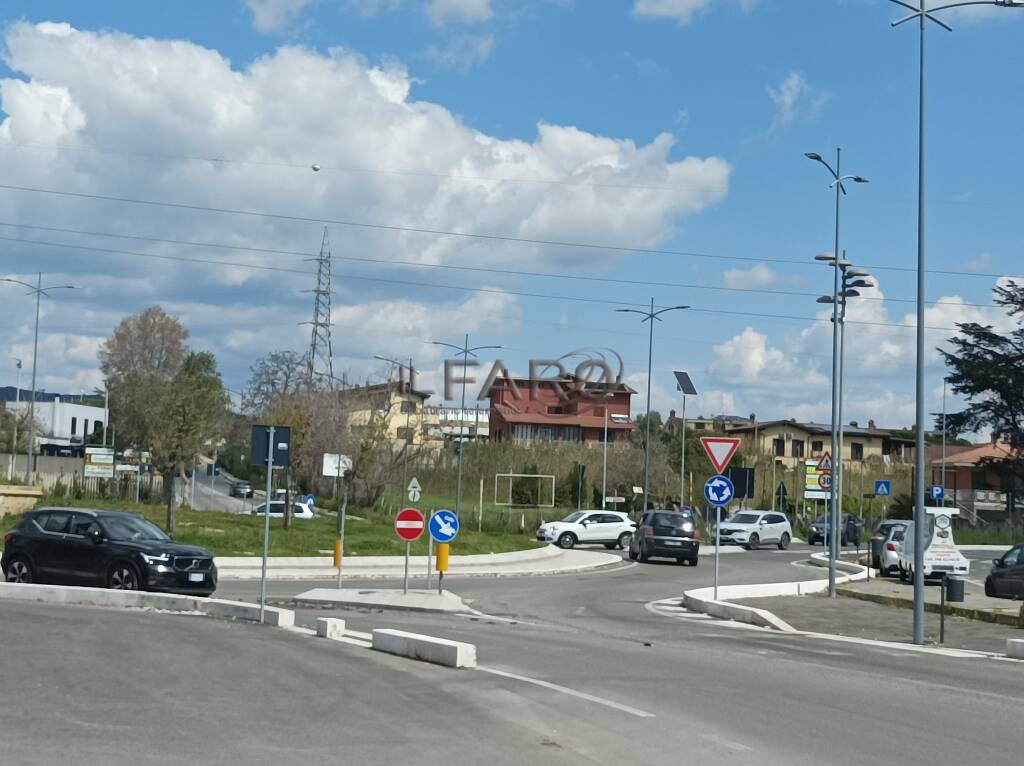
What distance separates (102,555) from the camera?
2236 cm

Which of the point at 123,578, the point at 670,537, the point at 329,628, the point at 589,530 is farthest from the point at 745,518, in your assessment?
the point at 329,628

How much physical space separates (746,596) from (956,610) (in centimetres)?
475

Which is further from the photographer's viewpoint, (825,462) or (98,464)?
(98,464)

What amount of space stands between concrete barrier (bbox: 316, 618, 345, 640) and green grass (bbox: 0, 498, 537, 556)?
18.1 meters

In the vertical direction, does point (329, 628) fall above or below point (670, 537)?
below

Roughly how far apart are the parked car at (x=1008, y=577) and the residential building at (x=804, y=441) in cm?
6952

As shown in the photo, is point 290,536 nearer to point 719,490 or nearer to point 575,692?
point 719,490

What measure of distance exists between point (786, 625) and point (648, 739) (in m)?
12.8

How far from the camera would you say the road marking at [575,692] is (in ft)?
36.8

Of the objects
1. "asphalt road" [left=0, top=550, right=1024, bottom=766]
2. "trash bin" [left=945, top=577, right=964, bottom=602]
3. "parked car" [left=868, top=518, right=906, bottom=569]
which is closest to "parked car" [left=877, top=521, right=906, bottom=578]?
"parked car" [left=868, top=518, right=906, bottom=569]

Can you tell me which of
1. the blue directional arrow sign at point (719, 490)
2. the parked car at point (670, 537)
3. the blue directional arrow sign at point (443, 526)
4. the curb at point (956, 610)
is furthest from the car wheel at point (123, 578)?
the parked car at point (670, 537)

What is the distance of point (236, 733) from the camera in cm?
940

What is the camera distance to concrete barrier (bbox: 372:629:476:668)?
14.1 metres

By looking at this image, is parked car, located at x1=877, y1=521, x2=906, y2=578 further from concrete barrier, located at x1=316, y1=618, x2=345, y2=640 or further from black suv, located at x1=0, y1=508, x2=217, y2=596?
concrete barrier, located at x1=316, y1=618, x2=345, y2=640
